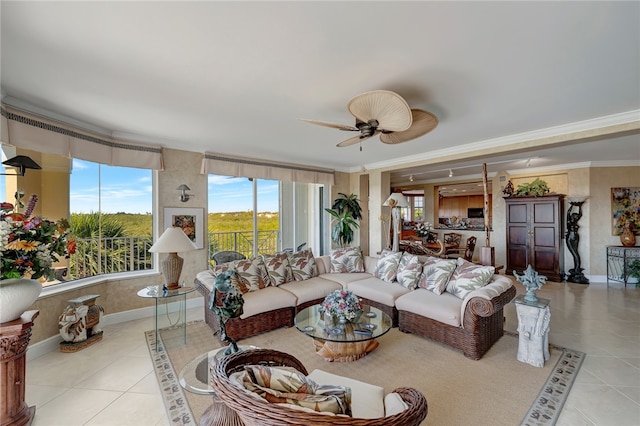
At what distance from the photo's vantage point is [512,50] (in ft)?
6.03

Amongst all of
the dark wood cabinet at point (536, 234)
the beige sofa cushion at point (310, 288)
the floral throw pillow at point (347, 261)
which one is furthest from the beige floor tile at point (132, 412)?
the dark wood cabinet at point (536, 234)

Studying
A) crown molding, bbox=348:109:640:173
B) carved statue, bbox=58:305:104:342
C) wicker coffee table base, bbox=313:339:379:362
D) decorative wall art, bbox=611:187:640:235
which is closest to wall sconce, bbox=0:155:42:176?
carved statue, bbox=58:305:104:342

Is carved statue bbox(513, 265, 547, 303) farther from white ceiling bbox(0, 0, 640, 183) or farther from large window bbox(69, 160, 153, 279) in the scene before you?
large window bbox(69, 160, 153, 279)

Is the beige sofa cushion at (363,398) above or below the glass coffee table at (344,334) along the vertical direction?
above

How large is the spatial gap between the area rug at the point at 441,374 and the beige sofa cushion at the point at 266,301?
32 centimetres

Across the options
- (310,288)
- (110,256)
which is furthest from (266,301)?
(110,256)

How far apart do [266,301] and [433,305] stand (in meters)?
1.92

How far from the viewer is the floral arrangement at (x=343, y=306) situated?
8.79 feet

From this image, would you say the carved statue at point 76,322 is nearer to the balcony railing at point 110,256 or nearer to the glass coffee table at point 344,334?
the balcony railing at point 110,256

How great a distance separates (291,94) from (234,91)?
0.51 meters

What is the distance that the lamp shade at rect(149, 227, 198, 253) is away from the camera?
283 cm

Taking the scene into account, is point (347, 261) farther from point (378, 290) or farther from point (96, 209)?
point (96, 209)

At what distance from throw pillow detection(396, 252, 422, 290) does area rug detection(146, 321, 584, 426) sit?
26.5 inches

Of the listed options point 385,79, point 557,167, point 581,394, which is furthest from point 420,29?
point 557,167
